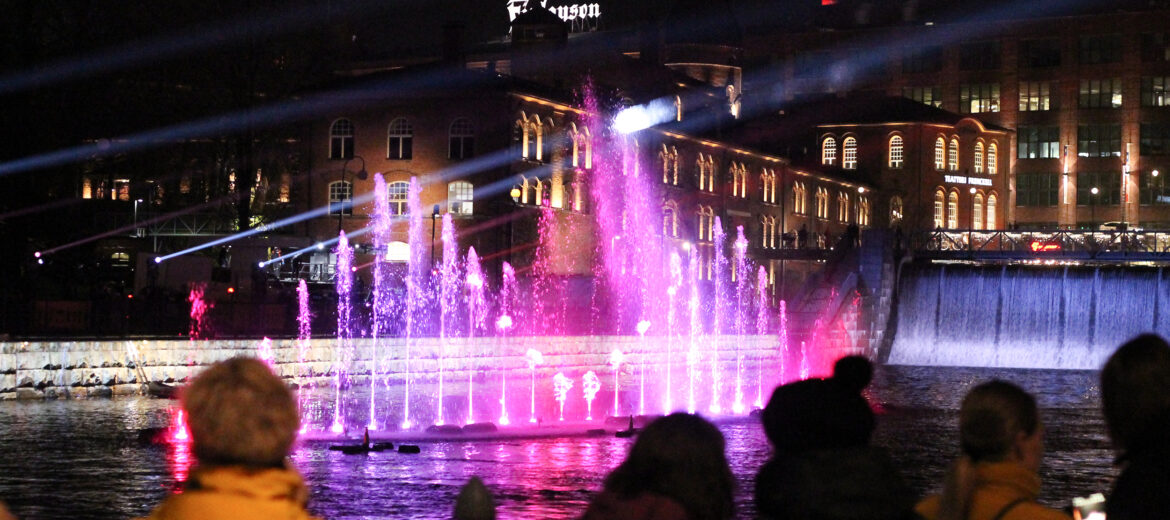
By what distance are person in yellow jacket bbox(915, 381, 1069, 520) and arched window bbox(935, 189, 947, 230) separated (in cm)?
10267

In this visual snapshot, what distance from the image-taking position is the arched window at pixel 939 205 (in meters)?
107

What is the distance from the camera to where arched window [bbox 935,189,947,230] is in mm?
106750

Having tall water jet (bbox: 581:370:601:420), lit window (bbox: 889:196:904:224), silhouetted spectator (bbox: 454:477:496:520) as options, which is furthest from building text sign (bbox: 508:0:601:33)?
silhouetted spectator (bbox: 454:477:496:520)

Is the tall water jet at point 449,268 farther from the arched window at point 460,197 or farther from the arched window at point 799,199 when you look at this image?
the arched window at point 799,199

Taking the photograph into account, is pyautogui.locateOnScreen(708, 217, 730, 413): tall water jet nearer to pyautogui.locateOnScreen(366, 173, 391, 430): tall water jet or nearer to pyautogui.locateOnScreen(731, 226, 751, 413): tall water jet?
pyautogui.locateOnScreen(731, 226, 751, 413): tall water jet

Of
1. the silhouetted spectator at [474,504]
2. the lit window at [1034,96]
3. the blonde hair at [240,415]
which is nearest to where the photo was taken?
the blonde hair at [240,415]

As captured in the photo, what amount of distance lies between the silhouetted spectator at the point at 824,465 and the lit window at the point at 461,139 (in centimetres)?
6390

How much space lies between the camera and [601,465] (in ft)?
73.3

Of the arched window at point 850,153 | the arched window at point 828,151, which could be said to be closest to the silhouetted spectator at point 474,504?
the arched window at point 850,153

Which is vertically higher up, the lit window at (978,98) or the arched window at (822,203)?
the lit window at (978,98)

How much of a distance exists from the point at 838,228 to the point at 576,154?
34.5 metres

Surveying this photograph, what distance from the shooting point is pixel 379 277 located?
66.8 m

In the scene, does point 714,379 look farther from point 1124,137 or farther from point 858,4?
point 858,4

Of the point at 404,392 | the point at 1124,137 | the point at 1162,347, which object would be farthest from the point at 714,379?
the point at 1124,137
